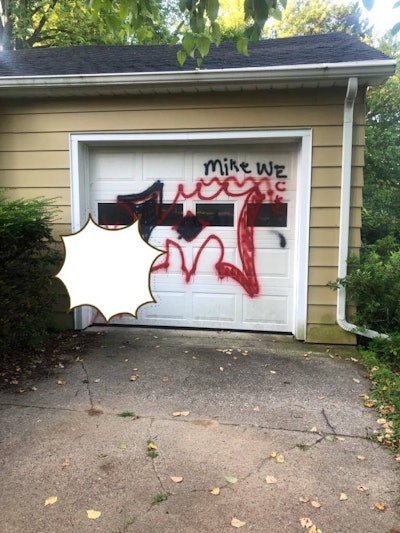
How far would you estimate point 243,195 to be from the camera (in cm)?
509

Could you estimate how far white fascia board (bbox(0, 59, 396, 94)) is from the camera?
13.8 ft

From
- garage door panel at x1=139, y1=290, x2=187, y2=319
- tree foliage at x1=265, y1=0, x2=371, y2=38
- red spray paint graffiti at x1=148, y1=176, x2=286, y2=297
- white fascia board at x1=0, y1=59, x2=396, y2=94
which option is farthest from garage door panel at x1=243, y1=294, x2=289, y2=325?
tree foliage at x1=265, y1=0, x2=371, y2=38

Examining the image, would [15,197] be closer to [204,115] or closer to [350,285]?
[204,115]

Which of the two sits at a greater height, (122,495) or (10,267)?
(10,267)

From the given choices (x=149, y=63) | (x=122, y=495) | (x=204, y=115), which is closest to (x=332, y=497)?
(x=122, y=495)

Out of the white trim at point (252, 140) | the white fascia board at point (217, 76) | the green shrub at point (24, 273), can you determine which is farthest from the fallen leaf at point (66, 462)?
the white fascia board at point (217, 76)

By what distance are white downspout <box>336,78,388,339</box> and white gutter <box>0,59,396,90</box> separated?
10.5 inches

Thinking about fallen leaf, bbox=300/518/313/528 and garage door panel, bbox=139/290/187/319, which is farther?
garage door panel, bbox=139/290/187/319

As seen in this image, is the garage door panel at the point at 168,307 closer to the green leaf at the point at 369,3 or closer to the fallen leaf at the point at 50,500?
the fallen leaf at the point at 50,500

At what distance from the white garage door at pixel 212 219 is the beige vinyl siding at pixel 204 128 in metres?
0.33

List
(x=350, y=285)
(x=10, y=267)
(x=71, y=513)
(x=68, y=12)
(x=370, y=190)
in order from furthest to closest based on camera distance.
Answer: (x=68, y=12), (x=370, y=190), (x=350, y=285), (x=10, y=267), (x=71, y=513)

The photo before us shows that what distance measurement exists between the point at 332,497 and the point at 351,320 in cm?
278

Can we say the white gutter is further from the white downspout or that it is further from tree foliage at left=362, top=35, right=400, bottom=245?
tree foliage at left=362, top=35, right=400, bottom=245

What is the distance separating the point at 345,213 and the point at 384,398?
2.07 meters
